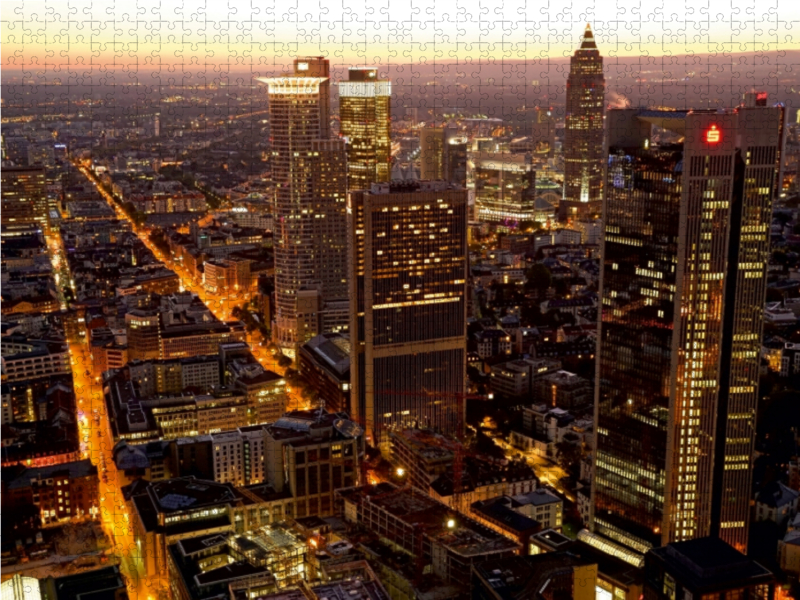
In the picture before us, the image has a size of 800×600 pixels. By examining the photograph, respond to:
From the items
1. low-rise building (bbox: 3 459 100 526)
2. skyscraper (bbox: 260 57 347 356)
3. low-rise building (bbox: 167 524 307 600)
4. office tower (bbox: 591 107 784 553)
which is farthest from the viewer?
skyscraper (bbox: 260 57 347 356)

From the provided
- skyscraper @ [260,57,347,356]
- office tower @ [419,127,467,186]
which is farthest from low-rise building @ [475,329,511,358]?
office tower @ [419,127,467,186]

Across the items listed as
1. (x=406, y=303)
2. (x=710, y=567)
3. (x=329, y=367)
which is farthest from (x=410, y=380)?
(x=710, y=567)

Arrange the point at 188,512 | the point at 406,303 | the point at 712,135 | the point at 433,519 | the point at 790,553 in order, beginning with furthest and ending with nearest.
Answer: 1. the point at 406,303
2. the point at 188,512
3. the point at 790,553
4. the point at 433,519
5. the point at 712,135

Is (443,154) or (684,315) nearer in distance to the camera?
(684,315)

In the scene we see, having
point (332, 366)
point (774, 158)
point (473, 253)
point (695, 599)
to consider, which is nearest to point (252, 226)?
point (473, 253)

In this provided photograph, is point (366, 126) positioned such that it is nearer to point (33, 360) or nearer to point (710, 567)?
point (33, 360)

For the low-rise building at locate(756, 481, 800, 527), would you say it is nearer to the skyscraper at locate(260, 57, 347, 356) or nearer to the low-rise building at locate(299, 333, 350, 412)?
the low-rise building at locate(299, 333, 350, 412)
